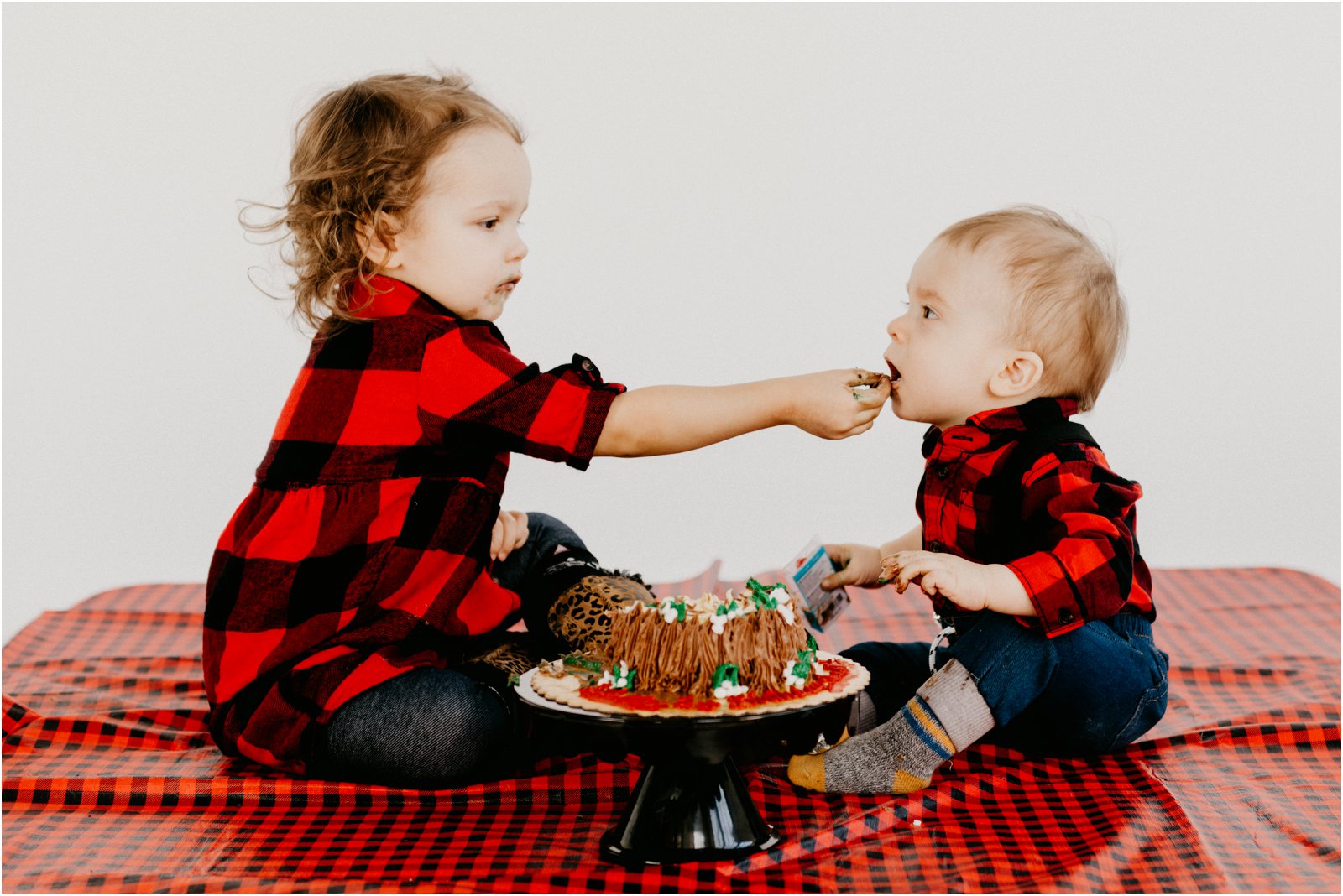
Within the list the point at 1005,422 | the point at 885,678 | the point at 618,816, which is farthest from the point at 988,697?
the point at 618,816

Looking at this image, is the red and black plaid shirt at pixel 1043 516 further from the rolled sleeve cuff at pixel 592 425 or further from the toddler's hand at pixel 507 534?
the toddler's hand at pixel 507 534

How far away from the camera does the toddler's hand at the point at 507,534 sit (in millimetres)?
2539

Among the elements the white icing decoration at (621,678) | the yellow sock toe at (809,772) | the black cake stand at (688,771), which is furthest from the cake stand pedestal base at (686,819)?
the yellow sock toe at (809,772)

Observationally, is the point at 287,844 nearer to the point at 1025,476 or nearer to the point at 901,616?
the point at 1025,476

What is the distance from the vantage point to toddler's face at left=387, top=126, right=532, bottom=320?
90.1 inches

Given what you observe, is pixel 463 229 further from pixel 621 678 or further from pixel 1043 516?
pixel 1043 516

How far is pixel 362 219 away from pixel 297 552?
56cm

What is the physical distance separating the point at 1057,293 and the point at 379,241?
3.64 ft

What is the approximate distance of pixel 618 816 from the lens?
80.8 inches

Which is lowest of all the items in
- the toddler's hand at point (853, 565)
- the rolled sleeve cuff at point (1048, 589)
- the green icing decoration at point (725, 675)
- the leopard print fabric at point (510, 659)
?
the leopard print fabric at point (510, 659)

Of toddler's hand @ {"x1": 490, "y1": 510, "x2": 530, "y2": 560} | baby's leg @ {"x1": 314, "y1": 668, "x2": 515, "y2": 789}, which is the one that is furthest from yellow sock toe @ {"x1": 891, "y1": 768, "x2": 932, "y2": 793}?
toddler's hand @ {"x1": 490, "y1": 510, "x2": 530, "y2": 560}

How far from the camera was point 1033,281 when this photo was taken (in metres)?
2.25

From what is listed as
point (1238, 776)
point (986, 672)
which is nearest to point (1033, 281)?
point (986, 672)

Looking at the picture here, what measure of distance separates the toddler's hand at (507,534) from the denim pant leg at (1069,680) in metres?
0.83
